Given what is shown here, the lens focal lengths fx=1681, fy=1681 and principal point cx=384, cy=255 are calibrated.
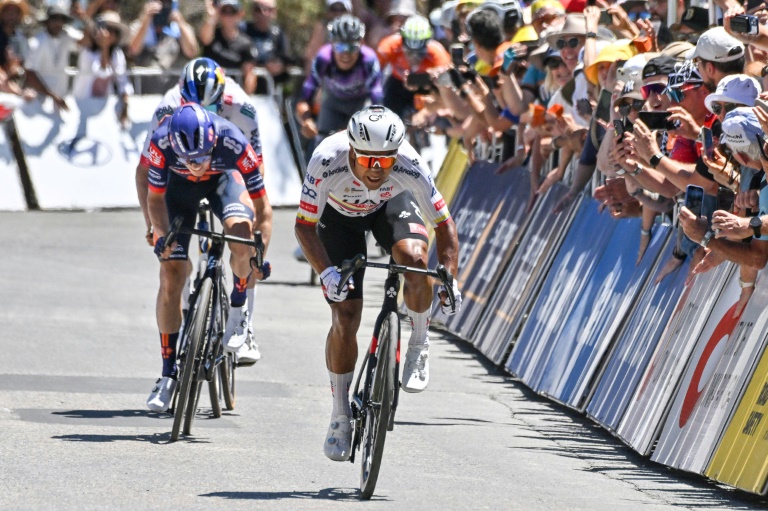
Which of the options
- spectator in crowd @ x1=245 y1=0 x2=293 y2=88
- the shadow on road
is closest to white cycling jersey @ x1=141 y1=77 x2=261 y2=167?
the shadow on road

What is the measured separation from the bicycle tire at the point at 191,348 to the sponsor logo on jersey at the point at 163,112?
5.65 ft

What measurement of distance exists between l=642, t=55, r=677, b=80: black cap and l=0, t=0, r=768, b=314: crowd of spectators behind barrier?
0.01 metres

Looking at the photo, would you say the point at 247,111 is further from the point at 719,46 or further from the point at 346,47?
the point at 346,47

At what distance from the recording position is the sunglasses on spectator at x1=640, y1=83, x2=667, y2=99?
9.88m

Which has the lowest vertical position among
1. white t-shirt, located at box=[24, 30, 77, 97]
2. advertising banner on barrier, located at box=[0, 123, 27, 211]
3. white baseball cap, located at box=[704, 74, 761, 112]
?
advertising banner on barrier, located at box=[0, 123, 27, 211]

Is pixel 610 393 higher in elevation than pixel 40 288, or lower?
higher

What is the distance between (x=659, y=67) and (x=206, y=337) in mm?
3102

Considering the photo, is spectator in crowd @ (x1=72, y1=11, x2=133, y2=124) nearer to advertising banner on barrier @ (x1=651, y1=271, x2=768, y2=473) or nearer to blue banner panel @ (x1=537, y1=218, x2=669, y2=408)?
blue banner panel @ (x1=537, y1=218, x2=669, y2=408)

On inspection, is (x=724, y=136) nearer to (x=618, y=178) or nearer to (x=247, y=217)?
(x=618, y=178)

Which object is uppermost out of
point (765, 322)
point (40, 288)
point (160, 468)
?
point (765, 322)

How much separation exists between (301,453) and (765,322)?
2.51m

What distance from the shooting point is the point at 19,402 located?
33.3ft

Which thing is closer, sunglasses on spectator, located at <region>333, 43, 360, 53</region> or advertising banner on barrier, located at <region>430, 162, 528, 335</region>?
advertising banner on barrier, located at <region>430, 162, 528, 335</region>

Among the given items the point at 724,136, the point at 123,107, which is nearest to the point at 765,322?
the point at 724,136
